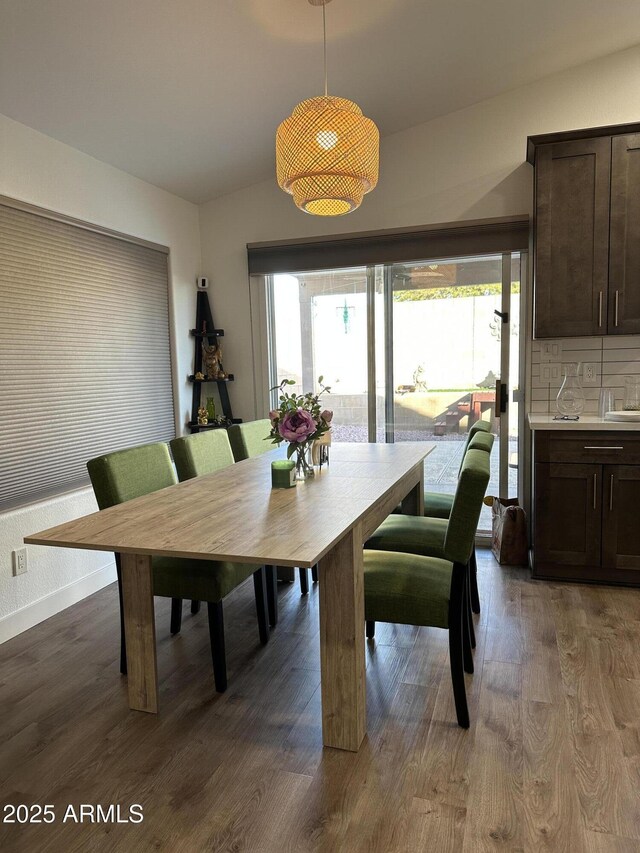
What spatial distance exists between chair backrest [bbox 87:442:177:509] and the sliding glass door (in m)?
1.95

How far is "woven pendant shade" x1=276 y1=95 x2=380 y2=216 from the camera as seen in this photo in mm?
2250

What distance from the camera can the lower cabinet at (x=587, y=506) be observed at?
3.26 metres

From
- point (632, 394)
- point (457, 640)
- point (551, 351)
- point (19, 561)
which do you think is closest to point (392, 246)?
point (551, 351)

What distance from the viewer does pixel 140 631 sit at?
2154 mm

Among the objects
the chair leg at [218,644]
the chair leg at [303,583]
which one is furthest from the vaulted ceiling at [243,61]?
the chair leg at [303,583]

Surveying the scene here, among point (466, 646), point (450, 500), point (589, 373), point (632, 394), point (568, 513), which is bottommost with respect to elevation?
point (466, 646)

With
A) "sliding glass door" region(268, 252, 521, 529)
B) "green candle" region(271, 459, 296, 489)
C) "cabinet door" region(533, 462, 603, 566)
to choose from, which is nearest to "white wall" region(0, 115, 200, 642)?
"sliding glass door" region(268, 252, 521, 529)

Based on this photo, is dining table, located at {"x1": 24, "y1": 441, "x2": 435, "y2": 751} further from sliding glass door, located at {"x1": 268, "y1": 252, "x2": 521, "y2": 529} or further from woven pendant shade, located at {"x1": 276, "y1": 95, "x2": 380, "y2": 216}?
sliding glass door, located at {"x1": 268, "y1": 252, "x2": 521, "y2": 529}

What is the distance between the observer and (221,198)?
4473 millimetres

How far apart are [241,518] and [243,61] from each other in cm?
232

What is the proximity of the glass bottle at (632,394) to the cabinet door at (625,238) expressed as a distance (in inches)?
16.4

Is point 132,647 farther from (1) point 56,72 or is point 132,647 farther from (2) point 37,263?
(1) point 56,72

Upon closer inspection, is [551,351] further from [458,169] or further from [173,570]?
[173,570]

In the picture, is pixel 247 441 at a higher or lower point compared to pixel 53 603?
higher
